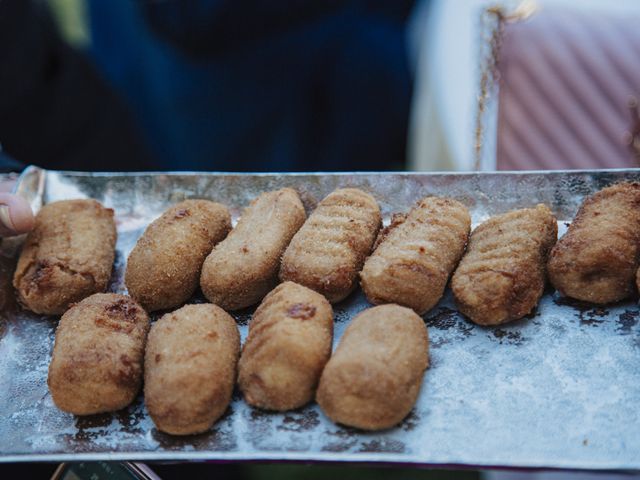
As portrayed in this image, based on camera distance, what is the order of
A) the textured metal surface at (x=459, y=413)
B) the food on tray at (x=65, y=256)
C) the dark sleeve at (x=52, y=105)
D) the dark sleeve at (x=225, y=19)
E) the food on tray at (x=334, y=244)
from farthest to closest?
the dark sleeve at (x=52, y=105) < the dark sleeve at (x=225, y=19) < the food on tray at (x=65, y=256) < the food on tray at (x=334, y=244) < the textured metal surface at (x=459, y=413)

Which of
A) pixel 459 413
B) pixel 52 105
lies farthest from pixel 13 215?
pixel 52 105

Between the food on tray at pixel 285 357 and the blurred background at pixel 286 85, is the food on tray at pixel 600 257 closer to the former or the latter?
the food on tray at pixel 285 357

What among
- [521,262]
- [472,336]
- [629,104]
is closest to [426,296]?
[472,336]

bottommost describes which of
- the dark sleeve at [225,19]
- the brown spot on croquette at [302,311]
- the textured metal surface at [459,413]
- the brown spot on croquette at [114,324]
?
the textured metal surface at [459,413]

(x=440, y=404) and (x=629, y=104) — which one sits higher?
(x=629, y=104)

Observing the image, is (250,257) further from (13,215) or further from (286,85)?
(286,85)

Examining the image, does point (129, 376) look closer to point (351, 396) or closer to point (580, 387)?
point (351, 396)

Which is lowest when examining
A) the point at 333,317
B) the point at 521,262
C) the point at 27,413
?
the point at 27,413

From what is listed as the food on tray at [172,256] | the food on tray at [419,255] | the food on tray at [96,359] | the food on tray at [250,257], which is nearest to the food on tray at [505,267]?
the food on tray at [419,255]
